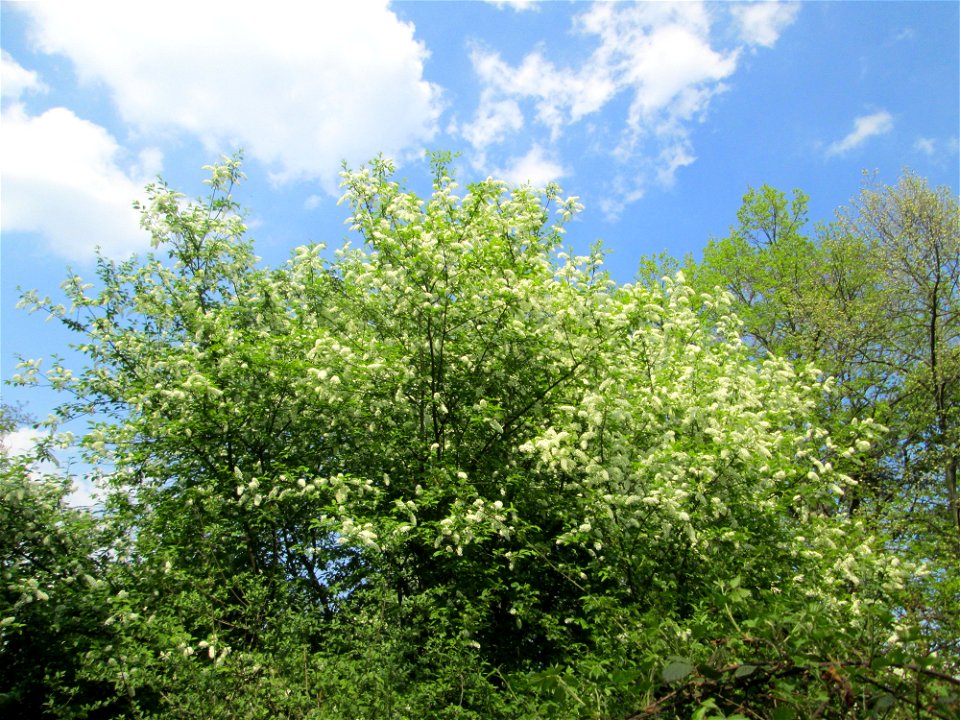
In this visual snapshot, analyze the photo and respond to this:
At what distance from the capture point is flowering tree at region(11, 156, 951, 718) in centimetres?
705

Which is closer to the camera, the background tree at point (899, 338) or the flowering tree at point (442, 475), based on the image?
the flowering tree at point (442, 475)

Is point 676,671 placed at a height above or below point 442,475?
below

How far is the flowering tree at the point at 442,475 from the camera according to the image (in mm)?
7047

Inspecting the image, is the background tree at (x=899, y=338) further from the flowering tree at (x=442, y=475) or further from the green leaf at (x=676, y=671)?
the green leaf at (x=676, y=671)

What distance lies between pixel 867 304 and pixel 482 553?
49.9 ft

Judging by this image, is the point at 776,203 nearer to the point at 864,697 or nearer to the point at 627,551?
the point at 627,551

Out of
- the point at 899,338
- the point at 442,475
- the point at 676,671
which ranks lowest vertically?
the point at 676,671

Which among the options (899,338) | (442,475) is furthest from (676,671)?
(899,338)

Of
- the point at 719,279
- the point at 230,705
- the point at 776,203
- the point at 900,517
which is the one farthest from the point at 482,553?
the point at 776,203

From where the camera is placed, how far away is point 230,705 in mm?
5789

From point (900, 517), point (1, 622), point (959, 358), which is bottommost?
point (1, 622)

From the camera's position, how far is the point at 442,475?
881 centimetres

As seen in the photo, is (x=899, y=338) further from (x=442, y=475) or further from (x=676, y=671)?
(x=676, y=671)

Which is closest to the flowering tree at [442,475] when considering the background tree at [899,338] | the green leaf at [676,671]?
the green leaf at [676,671]
